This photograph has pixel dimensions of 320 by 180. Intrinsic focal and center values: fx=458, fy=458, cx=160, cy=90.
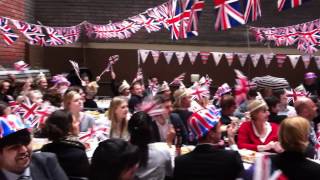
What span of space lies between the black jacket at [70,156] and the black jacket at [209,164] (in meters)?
0.96

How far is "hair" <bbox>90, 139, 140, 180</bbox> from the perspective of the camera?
2.27 metres

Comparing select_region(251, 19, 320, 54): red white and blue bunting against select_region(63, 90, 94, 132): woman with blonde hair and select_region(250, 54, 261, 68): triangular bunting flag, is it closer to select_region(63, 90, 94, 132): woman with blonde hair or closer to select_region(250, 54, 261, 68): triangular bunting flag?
select_region(250, 54, 261, 68): triangular bunting flag

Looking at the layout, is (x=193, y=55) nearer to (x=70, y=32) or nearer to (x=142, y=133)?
(x=70, y=32)

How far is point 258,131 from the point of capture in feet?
18.7

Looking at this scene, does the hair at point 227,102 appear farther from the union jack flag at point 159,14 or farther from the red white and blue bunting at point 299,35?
the red white and blue bunting at point 299,35

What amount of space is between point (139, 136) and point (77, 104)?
101 inches

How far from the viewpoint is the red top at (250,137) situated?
18.6 feet

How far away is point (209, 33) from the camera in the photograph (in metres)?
20.2

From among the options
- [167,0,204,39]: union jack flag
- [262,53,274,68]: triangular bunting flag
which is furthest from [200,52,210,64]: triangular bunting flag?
[167,0,204,39]: union jack flag

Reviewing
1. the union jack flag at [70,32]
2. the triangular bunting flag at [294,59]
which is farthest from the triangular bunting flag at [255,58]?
the union jack flag at [70,32]

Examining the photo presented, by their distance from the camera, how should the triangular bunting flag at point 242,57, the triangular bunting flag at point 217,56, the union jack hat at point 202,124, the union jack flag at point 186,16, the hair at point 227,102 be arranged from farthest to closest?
the triangular bunting flag at point 217,56 → the triangular bunting flag at point 242,57 → the union jack flag at point 186,16 → the hair at point 227,102 → the union jack hat at point 202,124

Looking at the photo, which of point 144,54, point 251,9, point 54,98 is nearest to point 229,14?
point 251,9

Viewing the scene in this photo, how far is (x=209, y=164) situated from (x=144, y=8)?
1776 centimetres

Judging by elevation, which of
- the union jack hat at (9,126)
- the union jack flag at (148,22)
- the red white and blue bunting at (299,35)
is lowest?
the union jack hat at (9,126)
